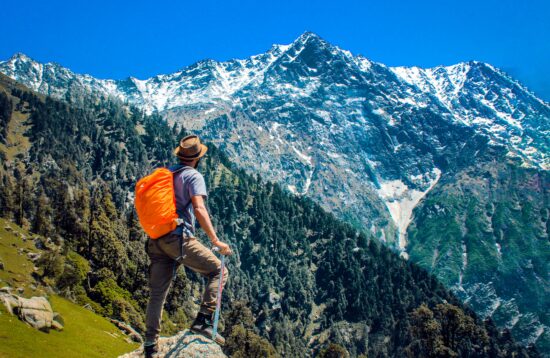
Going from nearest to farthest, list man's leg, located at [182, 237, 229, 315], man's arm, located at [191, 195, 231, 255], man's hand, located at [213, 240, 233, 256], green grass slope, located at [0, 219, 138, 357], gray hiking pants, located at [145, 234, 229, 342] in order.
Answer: man's arm, located at [191, 195, 231, 255] < gray hiking pants, located at [145, 234, 229, 342] < man's leg, located at [182, 237, 229, 315] < man's hand, located at [213, 240, 233, 256] < green grass slope, located at [0, 219, 138, 357]

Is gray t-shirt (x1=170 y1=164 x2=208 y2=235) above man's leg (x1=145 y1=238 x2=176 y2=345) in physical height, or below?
above

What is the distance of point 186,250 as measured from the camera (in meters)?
12.5

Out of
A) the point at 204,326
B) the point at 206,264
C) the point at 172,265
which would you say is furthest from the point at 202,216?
the point at 204,326

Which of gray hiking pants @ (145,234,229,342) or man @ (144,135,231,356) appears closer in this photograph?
man @ (144,135,231,356)

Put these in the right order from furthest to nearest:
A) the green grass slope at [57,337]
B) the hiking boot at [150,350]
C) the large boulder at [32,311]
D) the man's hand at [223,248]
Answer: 1. the large boulder at [32,311]
2. the green grass slope at [57,337]
3. the hiking boot at [150,350]
4. the man's hand at [223,248]

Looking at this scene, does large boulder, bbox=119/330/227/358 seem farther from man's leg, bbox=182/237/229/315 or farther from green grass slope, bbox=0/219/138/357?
green grass slope, bbox=0/219/138/357

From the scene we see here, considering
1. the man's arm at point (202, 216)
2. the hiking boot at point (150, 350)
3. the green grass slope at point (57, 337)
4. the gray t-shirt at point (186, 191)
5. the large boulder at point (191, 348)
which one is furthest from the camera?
the green grass slope at point (57, 337)

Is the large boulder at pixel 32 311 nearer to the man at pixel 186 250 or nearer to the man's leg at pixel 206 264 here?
the man at pixel 186 250

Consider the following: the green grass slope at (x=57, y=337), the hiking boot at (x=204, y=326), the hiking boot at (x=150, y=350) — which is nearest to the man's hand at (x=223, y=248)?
the hiking boot at (x=204, y=326)

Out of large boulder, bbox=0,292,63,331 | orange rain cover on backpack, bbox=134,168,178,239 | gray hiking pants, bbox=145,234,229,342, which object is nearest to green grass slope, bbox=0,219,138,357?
large boulder, bbox=0,292,63,331

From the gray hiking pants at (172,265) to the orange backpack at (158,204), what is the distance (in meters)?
0.40

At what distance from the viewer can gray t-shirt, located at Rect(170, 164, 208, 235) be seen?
40.4ft

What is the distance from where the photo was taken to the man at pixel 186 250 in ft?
40.5

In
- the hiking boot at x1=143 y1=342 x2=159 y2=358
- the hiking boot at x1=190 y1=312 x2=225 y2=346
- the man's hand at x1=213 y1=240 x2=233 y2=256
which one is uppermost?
the man's hand at x1=213 y1=240 x2=233 y2=256
